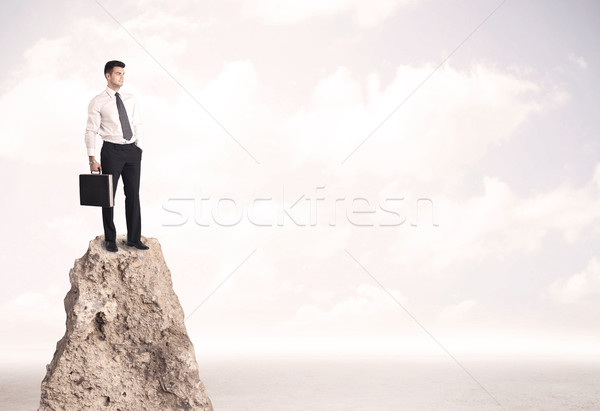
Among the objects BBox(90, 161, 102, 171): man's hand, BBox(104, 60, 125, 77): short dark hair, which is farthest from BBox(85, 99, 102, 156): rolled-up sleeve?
BBox(104, 60, 125, 77): short dark hair

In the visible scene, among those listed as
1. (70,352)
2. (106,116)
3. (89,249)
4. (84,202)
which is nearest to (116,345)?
(70,352)

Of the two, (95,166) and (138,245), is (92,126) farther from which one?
(138,245)

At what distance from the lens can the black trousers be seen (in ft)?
26.1

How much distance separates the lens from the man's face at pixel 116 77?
315 inches

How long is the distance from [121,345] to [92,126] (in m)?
2.30

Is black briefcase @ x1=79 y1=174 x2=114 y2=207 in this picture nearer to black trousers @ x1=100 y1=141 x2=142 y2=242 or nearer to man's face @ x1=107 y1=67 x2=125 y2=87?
black trousers @ x1=100 y1=141 x2=142 y2=242

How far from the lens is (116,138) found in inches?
313

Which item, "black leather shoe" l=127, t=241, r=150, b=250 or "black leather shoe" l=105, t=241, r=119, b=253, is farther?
"black leather shoe" l=127, t=241, r=150, b=250

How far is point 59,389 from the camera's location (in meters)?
Result: 7.64

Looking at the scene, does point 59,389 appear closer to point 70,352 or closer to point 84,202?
point 70,352

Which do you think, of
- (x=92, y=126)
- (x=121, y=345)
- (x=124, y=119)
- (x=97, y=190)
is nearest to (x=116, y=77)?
(x=124, y=119)

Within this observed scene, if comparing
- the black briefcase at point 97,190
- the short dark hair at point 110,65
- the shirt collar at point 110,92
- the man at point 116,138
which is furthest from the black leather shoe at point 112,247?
the short dark hair at point 110,65

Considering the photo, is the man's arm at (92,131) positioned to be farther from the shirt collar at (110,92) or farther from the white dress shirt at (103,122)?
the shirt collar at (110,92)

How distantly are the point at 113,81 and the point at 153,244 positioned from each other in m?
1.78
